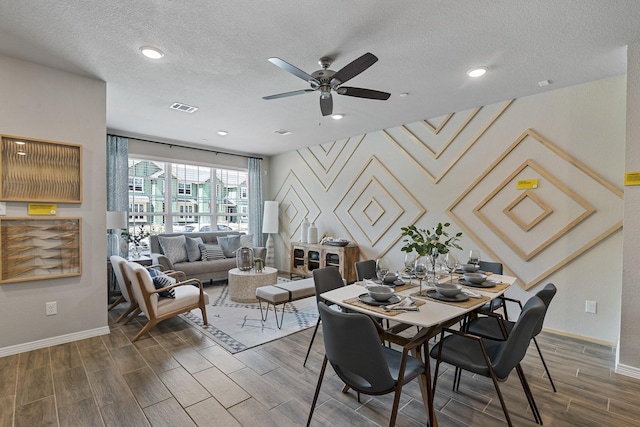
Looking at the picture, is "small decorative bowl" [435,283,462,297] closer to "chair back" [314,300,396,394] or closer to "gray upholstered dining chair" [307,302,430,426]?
"gray upholstered dining chair" [307,302,430,426]

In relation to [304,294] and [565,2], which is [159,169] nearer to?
[304,294]

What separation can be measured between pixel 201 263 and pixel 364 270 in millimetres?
3460

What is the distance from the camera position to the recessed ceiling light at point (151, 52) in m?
2.58

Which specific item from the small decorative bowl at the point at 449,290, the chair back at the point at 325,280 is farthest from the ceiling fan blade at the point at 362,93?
the small decorative bowl at the point at 449,290

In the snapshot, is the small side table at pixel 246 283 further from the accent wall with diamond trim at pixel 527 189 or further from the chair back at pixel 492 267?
the chair back at pixel 492 267

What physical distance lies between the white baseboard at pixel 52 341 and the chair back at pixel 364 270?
2740mm

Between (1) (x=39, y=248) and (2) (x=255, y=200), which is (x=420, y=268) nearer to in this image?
(1) (x=39, y=248)

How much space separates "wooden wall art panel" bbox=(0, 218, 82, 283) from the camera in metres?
2.77

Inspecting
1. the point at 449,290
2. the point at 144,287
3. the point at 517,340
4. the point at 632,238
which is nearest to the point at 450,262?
the point at 449,290

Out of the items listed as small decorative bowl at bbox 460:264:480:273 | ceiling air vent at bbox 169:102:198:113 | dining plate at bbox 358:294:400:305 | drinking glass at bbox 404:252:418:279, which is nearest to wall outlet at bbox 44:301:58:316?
ceiling air vent at bbox 169:102:198:113

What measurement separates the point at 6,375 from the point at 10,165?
5.83 ft

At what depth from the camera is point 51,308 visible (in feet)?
9.76

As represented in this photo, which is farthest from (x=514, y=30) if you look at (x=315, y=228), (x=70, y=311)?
(x=70, y=311)

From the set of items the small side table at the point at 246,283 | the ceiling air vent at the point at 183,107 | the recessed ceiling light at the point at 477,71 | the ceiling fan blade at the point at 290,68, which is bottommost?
the small side table at the point at 246,283
